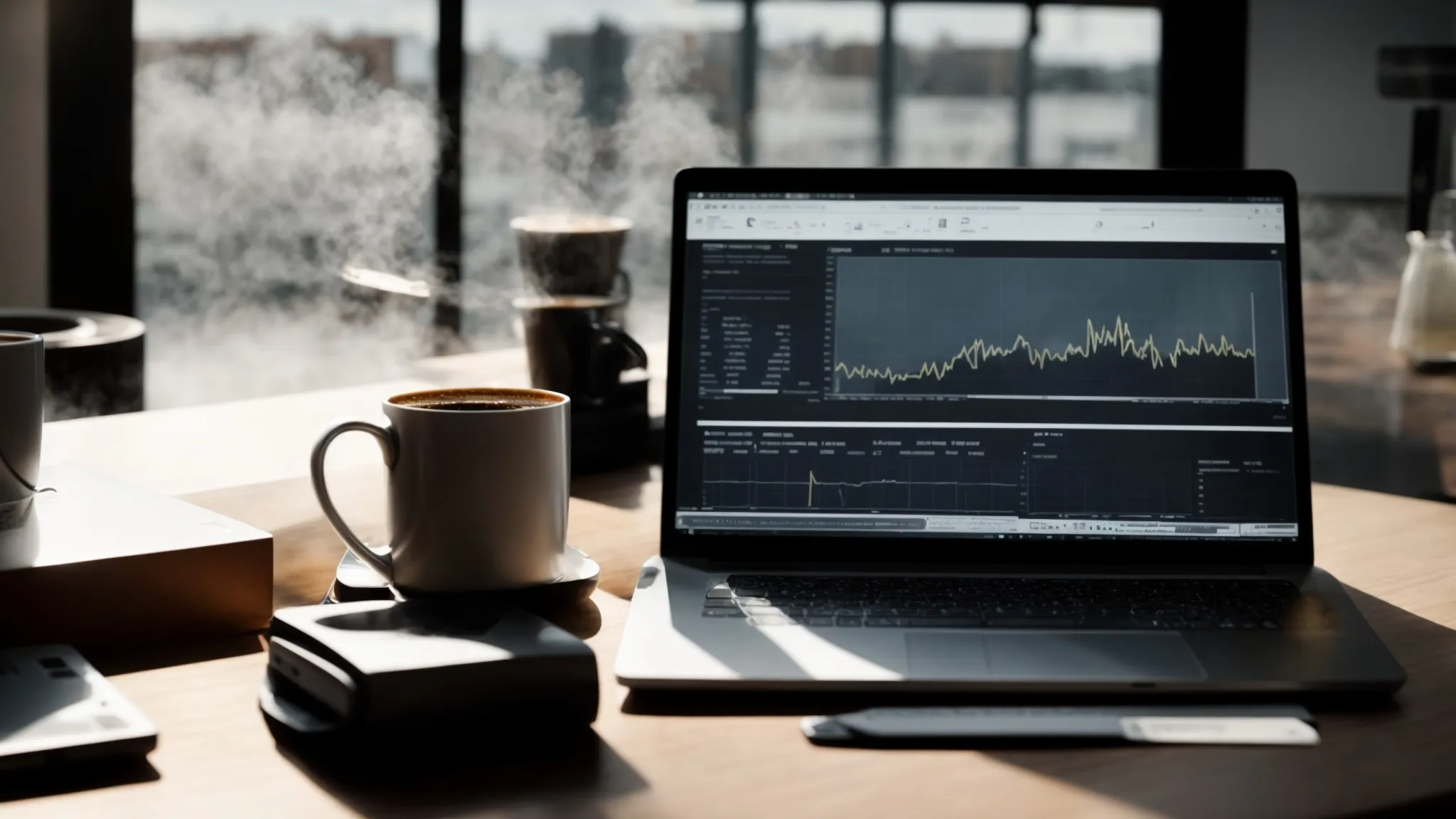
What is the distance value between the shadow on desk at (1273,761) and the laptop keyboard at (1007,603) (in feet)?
0.22

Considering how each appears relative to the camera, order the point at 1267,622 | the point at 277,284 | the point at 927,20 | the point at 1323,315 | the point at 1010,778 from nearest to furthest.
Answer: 1. the point at 1010,778
2. the point at 1267,622
3. the point at 1323,315
4. the point at 277,284
5. the point at 927,20

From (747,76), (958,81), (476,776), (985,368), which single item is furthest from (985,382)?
(958,81)

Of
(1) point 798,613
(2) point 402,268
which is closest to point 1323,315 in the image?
(1) point 798,613

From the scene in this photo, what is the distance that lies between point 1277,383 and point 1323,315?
1095mm

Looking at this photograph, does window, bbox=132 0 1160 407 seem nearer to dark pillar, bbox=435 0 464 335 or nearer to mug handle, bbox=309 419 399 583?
dark pillar, bbox=435 0 464 335

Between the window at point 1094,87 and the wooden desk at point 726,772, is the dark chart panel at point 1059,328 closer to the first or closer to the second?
the wooden desk at point 726,772

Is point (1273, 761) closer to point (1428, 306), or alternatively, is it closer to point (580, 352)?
point (580, 352)

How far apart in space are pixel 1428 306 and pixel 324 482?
Result: 4.57ft

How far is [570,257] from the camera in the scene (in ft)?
4.47

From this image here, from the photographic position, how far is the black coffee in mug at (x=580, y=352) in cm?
119

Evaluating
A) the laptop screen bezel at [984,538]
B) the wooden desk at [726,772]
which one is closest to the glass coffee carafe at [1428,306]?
the laptop screen bezel at [984,538]

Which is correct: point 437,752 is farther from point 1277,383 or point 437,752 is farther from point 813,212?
point 1277,383

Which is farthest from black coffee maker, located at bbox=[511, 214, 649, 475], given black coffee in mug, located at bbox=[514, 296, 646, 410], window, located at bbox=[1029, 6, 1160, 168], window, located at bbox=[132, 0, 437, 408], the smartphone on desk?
window, located at bbox=[1029, 6, 1160, 168]

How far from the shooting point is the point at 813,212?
2.91ft
